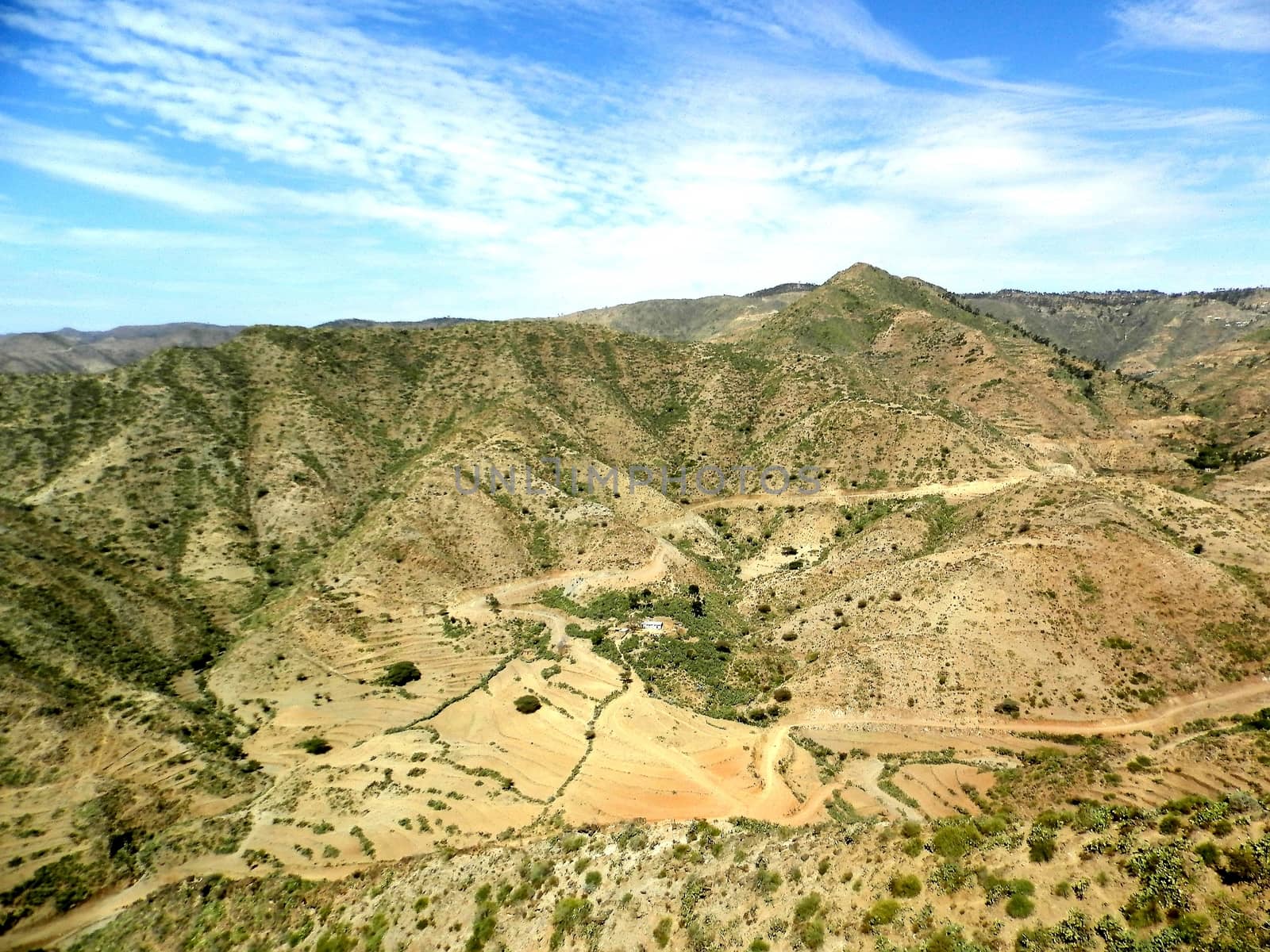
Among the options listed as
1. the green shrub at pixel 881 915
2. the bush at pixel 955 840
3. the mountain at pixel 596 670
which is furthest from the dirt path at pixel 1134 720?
the green shrub at pixel 881 915

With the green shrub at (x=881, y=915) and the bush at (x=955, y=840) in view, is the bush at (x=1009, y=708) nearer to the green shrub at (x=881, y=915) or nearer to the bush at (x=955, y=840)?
the bush at (x=955, y=840)

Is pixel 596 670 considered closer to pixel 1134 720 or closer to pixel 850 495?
pixel 1134 720

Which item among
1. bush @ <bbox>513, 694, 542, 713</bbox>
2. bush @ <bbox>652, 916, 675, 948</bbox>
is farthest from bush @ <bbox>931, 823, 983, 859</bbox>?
bush @ <bbox>513, 694, 542, 713</bbox>

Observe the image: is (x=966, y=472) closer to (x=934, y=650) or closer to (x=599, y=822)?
(x=934, y=650)

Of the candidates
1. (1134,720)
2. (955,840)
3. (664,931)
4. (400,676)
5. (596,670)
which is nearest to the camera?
(955,840)

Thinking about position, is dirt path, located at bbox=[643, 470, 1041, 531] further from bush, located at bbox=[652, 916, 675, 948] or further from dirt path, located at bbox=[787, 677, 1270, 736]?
bush, located at bbox=[652, 916, 675, 948]

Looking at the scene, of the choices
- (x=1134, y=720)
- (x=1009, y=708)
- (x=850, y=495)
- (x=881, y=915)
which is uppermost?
(x=881, y=915)

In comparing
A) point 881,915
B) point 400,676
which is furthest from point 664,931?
point 400,676
